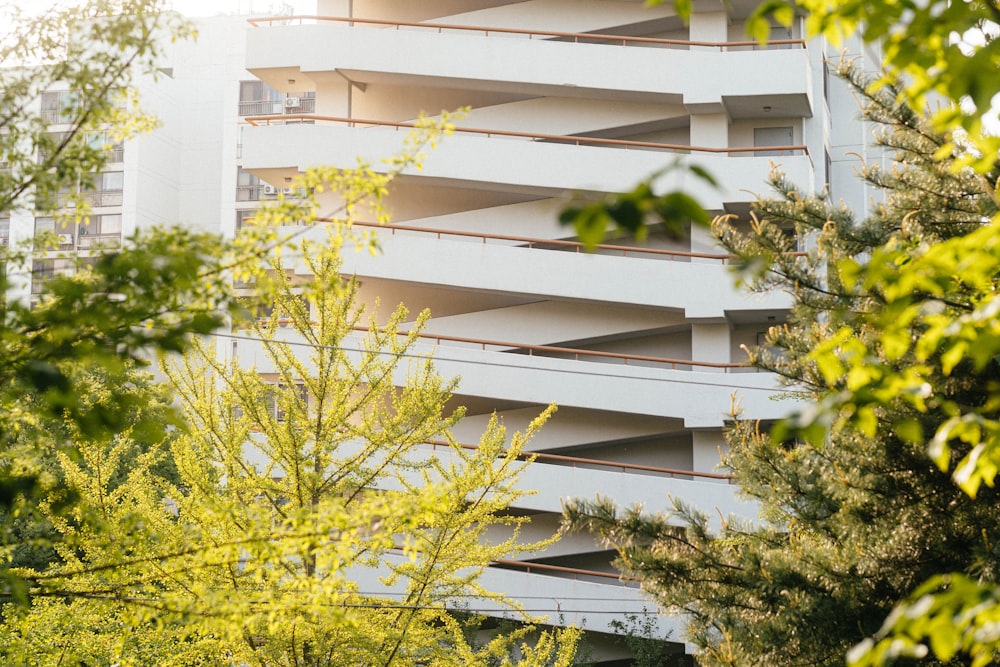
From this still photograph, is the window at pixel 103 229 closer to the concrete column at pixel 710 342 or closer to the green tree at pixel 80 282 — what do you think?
the concrete column at pixel 710 342

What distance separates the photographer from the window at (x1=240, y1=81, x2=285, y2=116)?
1615 inches

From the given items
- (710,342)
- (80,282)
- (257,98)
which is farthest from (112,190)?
(80,282)

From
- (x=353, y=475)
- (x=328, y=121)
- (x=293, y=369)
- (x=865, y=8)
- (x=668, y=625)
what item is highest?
(x=328, y=121)

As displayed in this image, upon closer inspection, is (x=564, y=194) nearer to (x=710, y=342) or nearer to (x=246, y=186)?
(x=710, y=342)

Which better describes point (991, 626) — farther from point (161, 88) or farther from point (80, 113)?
point (161, 88)

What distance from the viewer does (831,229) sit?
8.52m

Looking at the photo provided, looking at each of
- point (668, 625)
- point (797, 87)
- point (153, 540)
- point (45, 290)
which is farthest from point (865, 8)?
point (797, 87)

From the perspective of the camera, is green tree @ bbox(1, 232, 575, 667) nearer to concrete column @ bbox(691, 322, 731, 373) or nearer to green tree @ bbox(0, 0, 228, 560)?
green tree @ bbox(0, 0, 228, 560)

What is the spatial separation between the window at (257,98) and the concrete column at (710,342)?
25.3 meters

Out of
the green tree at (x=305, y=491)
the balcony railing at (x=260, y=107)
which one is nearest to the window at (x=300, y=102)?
the balcony railing at (x=260, y=107)

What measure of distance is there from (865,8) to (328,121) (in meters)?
19.3

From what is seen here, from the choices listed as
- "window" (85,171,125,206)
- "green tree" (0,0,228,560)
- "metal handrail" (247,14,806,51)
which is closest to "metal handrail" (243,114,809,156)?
"metal handrail" (247,14,806,51)

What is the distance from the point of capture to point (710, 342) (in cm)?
2031

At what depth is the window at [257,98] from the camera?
135ft
